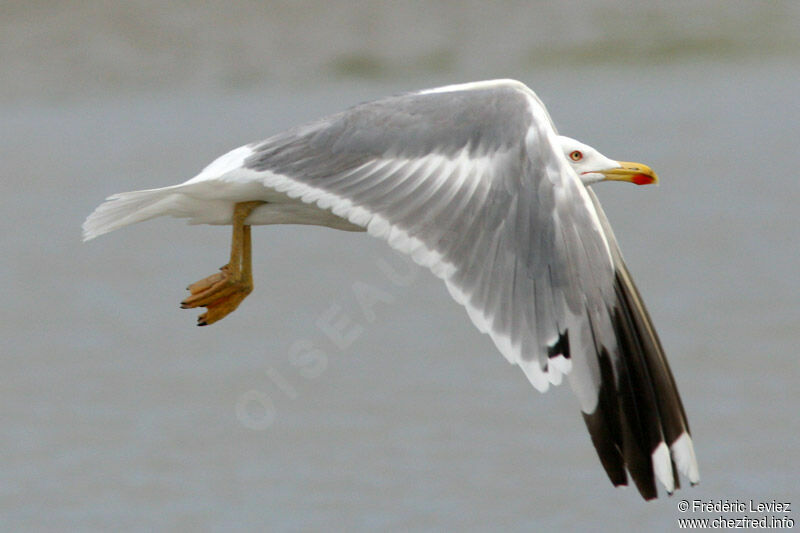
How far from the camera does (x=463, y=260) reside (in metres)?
4.80

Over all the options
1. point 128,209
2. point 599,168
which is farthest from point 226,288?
point 599,168

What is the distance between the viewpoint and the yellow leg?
18.6ft

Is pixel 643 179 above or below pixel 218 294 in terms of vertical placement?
above

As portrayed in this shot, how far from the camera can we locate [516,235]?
483cm

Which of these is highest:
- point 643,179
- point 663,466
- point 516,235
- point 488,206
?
point 643,179

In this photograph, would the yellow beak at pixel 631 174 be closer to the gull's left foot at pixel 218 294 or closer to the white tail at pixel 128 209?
the gull's left foot at pixel 218 294

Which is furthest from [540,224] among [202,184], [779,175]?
[779,175]

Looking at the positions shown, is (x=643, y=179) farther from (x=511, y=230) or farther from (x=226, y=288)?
(x=226, y=288)

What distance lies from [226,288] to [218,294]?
37 mm

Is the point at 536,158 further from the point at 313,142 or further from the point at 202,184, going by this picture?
the point at 202,184

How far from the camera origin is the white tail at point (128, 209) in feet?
17.9

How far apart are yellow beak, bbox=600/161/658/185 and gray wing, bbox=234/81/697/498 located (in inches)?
22.3

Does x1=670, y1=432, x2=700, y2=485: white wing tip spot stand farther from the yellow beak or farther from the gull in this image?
the yellow beak

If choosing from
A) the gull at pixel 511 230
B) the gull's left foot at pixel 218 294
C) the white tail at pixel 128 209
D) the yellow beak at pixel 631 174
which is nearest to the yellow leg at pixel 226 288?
the gull's left foot at pixel 218 294
